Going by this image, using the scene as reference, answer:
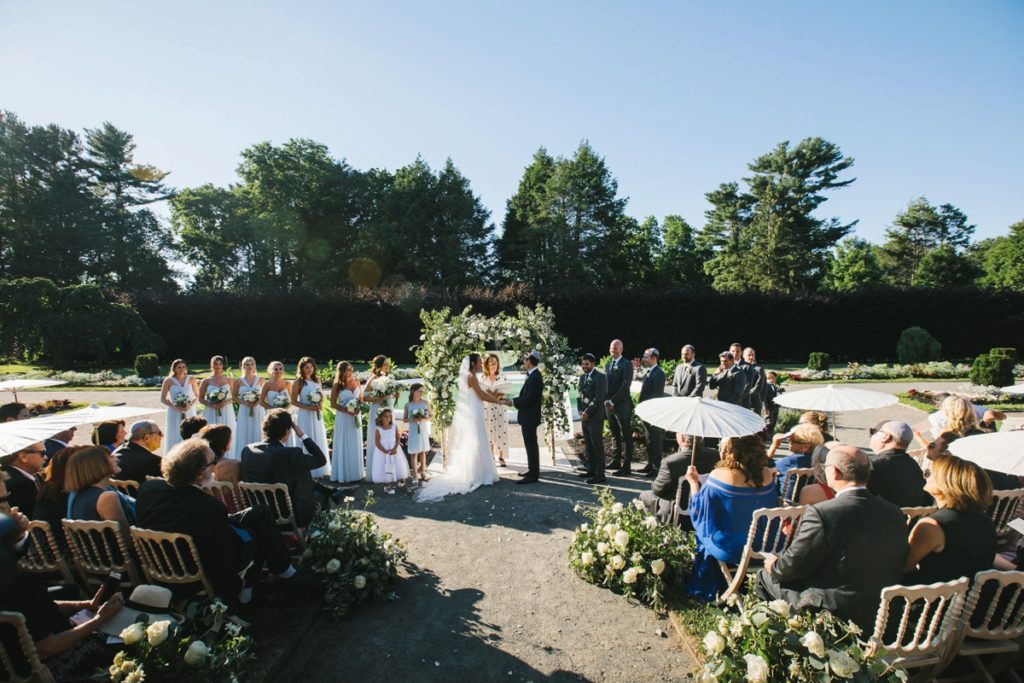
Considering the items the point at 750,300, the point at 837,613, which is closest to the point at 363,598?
the point at 837,613

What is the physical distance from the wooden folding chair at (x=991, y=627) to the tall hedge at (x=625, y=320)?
88.2 feet

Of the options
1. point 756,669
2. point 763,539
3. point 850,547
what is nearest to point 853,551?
point 850,547

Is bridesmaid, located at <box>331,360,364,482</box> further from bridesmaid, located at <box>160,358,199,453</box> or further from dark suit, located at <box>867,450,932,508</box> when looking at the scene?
dark suit, located at <box>867,450,932,508</box>

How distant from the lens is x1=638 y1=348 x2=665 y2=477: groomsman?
9.41 m

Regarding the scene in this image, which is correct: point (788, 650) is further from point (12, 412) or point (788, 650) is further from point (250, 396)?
point (12, 412)

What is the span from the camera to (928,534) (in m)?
3.77

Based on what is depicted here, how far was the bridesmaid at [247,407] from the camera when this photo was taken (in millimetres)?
9375

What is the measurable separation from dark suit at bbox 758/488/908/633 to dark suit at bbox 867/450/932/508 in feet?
5.57

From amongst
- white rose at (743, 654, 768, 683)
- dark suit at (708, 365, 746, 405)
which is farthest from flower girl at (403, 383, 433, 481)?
white rose at (743, 654, 768, 683)

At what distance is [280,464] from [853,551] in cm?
514

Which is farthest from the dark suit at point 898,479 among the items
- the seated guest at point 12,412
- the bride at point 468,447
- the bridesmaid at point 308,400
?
the seated guest at point 12,412

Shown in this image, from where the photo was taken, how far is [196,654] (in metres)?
3.61

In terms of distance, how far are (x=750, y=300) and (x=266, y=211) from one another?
1621 inches

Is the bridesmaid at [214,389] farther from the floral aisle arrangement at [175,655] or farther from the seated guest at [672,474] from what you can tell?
the seated guest at [672,474]
